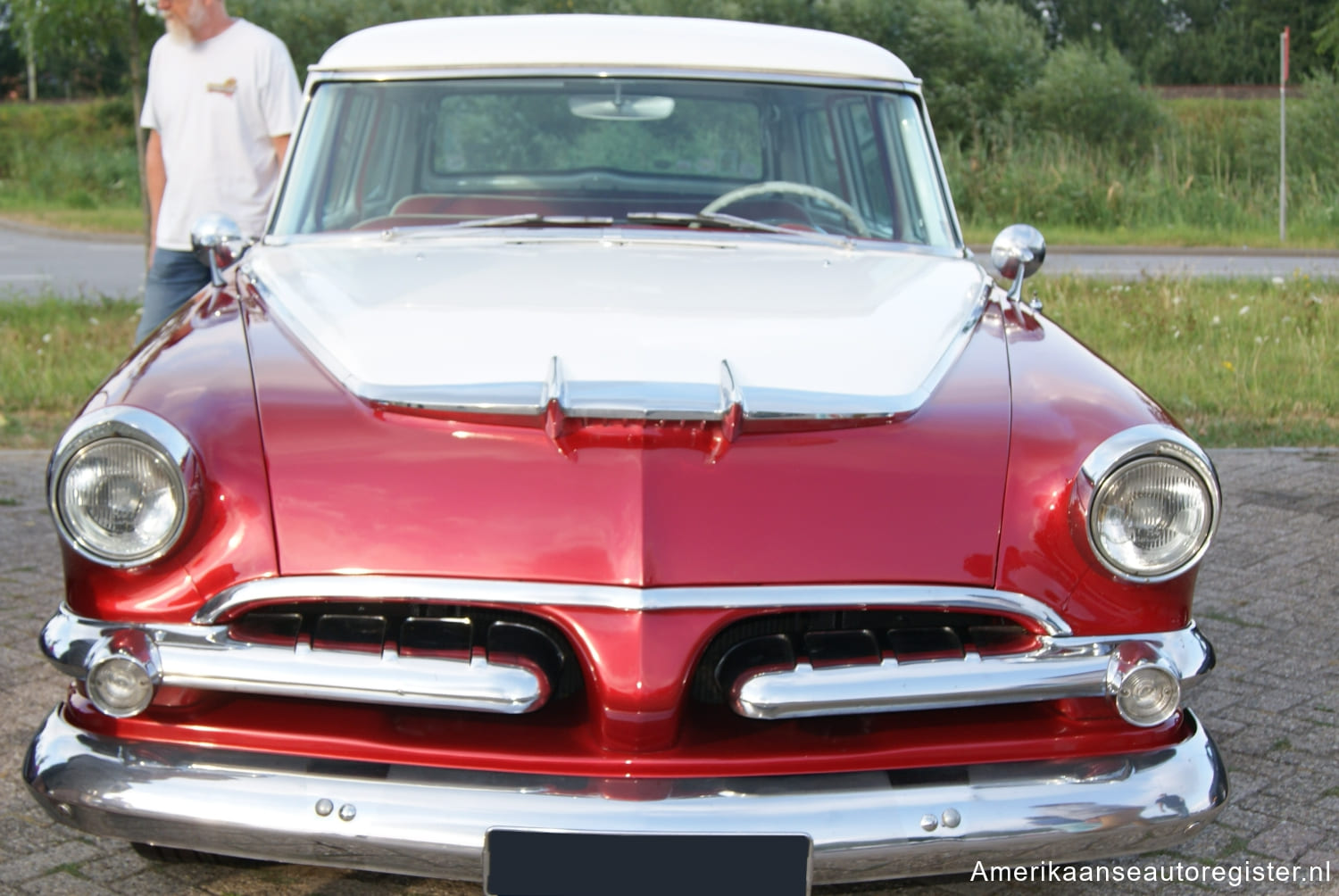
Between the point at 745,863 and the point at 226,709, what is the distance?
2.61 feet

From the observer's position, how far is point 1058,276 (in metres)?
10.0

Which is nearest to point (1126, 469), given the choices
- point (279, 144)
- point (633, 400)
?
point (633, 400)

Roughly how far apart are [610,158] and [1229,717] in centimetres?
210

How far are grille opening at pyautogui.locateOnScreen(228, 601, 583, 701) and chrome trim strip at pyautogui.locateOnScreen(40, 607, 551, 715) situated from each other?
2cm

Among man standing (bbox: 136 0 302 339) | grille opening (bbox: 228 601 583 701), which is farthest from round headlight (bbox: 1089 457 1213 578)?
man standing (bbox: 136 0 302 339)

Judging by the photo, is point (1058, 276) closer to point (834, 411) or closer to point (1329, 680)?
point (1329, 680)

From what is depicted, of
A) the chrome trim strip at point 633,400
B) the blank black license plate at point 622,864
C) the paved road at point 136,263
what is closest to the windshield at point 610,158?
the chrome trim strip at point 633,400

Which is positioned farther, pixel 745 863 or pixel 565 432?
pixel 565 432

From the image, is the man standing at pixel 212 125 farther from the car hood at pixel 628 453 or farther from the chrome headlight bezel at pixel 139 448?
the chrome headlight bezel at pixel 139 448

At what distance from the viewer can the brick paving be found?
2.55 meters

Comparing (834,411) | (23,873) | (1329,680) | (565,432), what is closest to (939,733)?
(834,411)

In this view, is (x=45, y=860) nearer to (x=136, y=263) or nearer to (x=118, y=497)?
(x=118, y=497)

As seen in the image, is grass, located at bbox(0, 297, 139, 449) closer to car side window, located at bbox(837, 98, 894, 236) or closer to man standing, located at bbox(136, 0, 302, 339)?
man standing, located at bbox(136, 0, 302, 339)

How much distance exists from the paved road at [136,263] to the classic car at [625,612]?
8624 millimetres
